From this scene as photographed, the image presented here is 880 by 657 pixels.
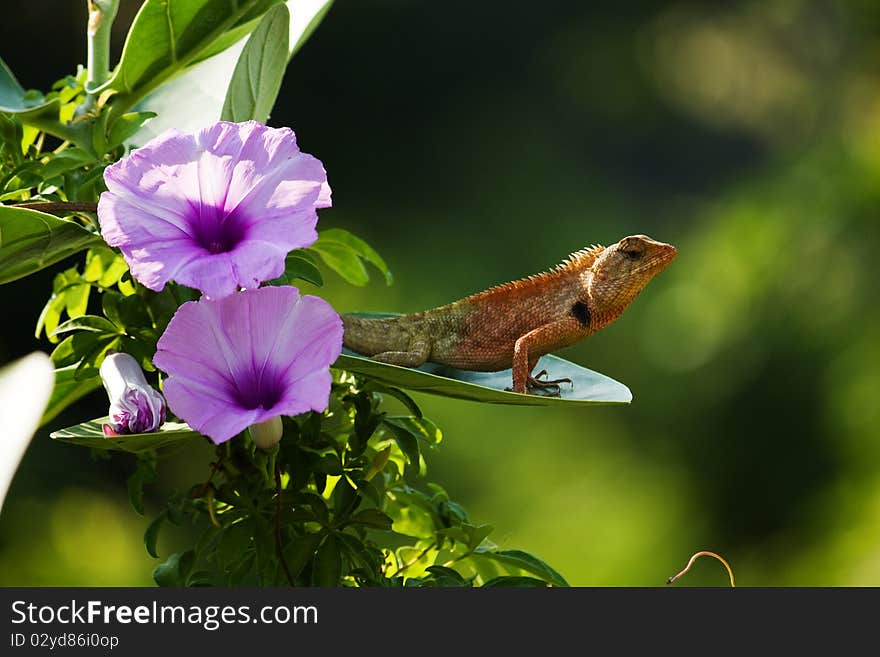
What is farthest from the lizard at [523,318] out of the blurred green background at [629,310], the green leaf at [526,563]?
the blurred green background at [629,310]

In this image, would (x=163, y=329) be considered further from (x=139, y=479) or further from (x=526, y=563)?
(x=526, y=563)

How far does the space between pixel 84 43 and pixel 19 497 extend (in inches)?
42.7

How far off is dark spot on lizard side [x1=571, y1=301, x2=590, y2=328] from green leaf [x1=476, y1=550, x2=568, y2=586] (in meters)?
0.13

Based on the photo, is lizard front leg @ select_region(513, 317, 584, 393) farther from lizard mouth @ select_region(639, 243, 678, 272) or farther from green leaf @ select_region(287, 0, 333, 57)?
green leaf @ select_region(287, 0, 333, 57)

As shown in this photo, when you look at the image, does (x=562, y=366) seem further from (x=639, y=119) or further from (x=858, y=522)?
(x=639, y=119)

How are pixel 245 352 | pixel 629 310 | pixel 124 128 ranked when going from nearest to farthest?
pixel 245 352
pixel 124 128
pixel 629 310

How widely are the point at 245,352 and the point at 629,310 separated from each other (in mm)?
1943

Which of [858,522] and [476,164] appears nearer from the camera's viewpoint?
[858,522]

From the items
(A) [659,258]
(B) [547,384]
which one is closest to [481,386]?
(B) [547,384]

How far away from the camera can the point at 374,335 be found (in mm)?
524

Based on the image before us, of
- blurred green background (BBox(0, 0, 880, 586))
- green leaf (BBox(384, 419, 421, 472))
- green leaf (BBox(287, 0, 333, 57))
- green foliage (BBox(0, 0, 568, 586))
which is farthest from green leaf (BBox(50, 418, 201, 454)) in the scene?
blurred green background (BBox(0, 0, 880, 586))

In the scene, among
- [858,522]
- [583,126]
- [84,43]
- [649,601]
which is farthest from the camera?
[583,126]

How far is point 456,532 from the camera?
1.78 feet

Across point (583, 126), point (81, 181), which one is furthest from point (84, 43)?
point (81, 181)
